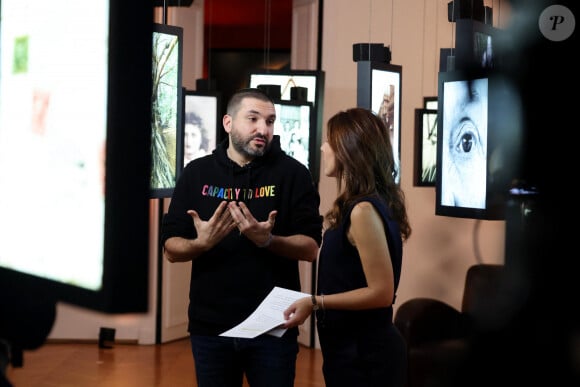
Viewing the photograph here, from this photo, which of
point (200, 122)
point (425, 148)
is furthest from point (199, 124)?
point (425, 148)

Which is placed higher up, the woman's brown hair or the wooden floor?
the woman's brown hair

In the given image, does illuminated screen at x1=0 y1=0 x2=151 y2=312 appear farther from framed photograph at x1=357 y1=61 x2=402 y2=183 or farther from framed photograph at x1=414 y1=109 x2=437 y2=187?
framed photograph at x1=414 y1=109 x2=437 y2=187

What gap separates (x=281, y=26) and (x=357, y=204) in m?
8.74

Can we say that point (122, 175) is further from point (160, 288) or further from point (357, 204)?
point (160, 288)

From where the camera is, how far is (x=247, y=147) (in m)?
3.17

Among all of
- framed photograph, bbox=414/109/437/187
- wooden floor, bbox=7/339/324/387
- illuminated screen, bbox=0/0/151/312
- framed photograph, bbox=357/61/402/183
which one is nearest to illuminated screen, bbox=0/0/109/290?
illuminated screen, bbox=0/0/151/312

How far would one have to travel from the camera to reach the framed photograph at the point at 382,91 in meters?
4.21

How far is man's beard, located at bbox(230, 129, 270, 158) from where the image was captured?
10.4ft

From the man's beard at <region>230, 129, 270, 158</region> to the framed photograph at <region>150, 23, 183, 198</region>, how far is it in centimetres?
34

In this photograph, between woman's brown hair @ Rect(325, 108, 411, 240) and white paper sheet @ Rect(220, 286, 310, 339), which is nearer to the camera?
woman's brown hair @ Rect(325, 108, 411, 240)

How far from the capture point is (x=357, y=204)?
2.65 meters

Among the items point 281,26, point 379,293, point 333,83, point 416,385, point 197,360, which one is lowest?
point 416,385

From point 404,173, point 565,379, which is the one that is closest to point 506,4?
point 565,379

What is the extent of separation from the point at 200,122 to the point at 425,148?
72.4 inches
